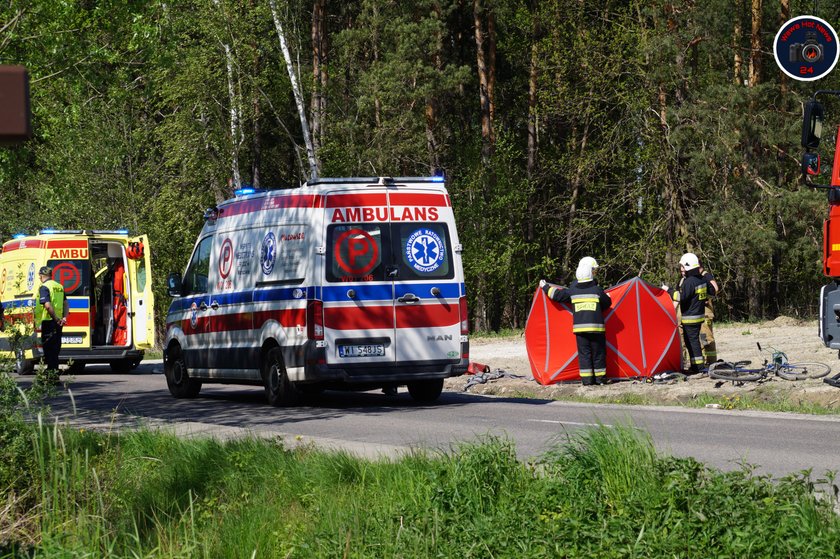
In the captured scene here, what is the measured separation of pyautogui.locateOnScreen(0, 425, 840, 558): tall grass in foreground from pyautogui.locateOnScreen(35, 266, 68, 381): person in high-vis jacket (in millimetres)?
10760

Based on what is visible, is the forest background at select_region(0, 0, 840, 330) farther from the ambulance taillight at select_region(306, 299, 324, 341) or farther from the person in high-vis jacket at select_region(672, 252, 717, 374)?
the ambulance taillight at select_region(306, 299, 324, 341)

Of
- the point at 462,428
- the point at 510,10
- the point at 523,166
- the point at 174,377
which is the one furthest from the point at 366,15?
the point at 462,428

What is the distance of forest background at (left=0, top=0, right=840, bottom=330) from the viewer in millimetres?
33562

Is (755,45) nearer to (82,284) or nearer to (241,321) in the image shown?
(82,284)

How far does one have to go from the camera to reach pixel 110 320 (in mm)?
25547

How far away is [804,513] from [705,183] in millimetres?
29922

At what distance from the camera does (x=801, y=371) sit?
1744 cm

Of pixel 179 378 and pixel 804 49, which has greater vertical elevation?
pixel 804 49

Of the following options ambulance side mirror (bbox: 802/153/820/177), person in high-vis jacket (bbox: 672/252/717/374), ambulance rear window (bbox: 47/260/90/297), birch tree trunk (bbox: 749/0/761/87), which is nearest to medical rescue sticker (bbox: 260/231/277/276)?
person in high-vis jacket (bbox: 672/252/717/374)

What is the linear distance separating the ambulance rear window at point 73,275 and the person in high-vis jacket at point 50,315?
13.6 feet

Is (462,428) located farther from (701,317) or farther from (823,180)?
(823,180)

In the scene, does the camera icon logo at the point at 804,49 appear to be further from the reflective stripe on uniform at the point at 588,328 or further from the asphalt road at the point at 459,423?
the asphalt road at the point at 459,423

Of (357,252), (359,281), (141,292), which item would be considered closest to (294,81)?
(141,292)

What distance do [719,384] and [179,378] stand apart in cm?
759
